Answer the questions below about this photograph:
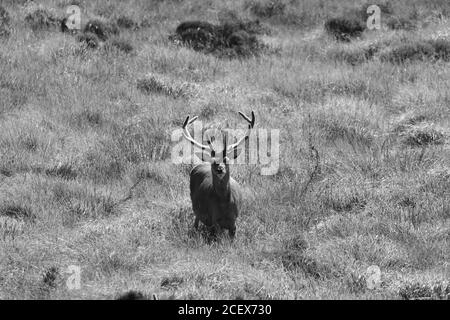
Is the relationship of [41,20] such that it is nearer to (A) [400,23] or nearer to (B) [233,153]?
(A) [400,23]

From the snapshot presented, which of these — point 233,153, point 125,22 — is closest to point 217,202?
point 233,153

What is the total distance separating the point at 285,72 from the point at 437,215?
22.5 feet

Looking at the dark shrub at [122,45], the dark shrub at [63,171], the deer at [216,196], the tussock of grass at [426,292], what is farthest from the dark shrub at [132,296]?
the dark shrub at [122,45]

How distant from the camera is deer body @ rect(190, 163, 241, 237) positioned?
29.8 feet

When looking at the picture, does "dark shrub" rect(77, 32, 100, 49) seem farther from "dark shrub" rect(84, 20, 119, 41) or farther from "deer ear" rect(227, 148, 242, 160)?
"deer ear" rect(227, 148, 242, 160)

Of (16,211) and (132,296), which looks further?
(16,211)

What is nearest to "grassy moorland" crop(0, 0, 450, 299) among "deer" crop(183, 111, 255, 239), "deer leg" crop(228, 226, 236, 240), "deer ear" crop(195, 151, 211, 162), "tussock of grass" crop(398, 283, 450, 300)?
"tussock of grass" crop(398, 283, 450, 300)

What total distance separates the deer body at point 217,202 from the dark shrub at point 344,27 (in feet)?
33.2

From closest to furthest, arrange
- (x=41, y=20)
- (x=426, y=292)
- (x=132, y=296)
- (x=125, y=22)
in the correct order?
(x=132, y=296)
(x=426, y=292)
(x=41, y=20)
(x=125, y=22)

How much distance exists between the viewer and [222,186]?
29.6ft

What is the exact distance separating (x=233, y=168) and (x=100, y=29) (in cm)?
796

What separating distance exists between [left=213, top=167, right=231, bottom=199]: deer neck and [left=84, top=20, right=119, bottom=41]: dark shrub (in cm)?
962
